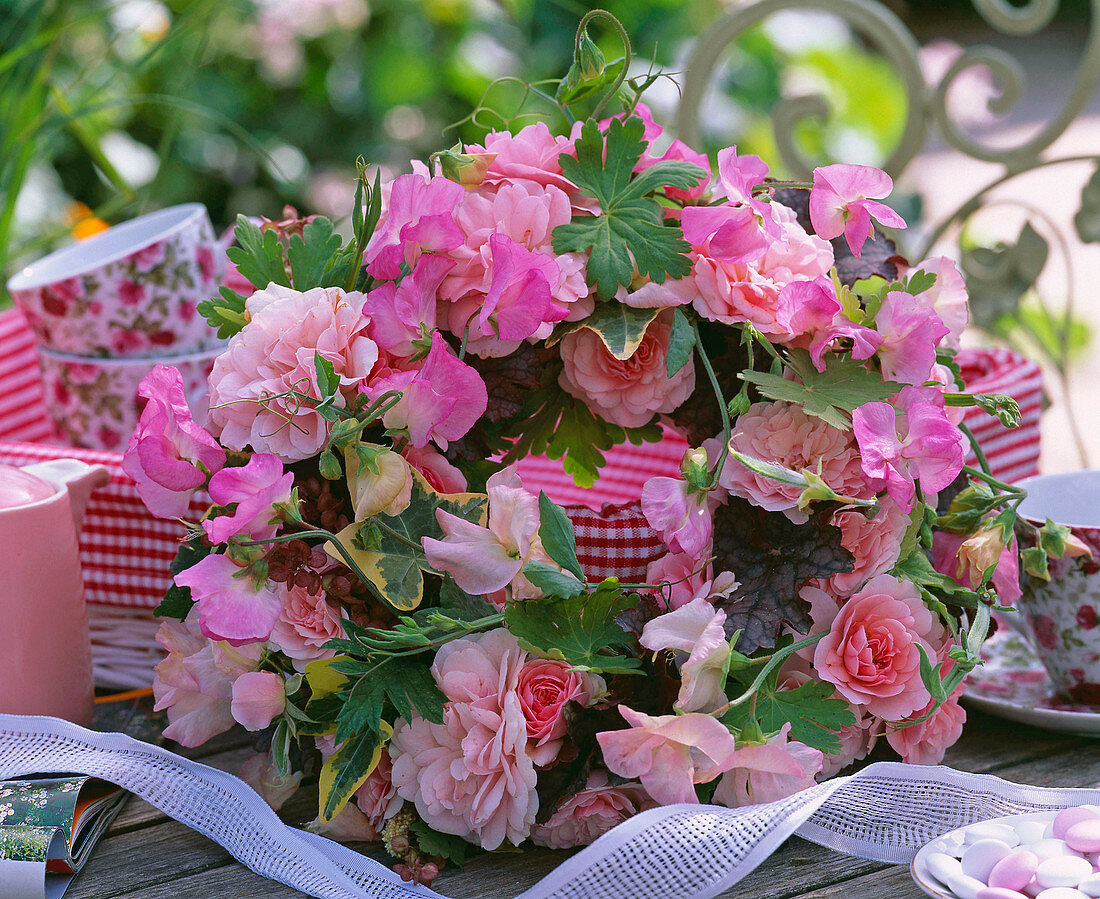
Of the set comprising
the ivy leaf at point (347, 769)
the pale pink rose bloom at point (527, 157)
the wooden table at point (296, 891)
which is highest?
the pale pink rose bloom at point (527, 157)

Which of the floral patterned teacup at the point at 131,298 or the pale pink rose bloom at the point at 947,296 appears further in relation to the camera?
the floral patterned teacup at the point at 131,298

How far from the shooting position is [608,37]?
238 cm

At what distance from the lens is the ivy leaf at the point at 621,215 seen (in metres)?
0.57

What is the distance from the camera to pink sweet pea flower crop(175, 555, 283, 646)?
1.70 ft

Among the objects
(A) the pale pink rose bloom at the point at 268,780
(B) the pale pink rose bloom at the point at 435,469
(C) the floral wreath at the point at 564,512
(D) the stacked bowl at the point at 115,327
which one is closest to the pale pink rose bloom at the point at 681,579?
Result: (C) the floral wreath at the point at 564,512

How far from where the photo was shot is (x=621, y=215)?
59cm

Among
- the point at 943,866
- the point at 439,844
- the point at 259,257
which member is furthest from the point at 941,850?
the point at 259,257

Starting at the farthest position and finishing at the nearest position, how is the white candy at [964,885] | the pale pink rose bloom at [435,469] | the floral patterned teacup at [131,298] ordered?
the floral patterned teacup at [131,298] → the pale pink rose bloom at [435,469] → the white candy at [964,885]

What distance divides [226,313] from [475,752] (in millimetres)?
259

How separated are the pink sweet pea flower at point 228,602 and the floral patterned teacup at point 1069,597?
445 mm

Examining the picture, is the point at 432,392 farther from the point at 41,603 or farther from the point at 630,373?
the point at 41,603

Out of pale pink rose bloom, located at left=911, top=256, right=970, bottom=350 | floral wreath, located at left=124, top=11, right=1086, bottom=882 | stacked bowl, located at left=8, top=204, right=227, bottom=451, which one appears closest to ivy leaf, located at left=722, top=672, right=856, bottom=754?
floral wreath, located at left=124, top=11, right=1086, bottom=882

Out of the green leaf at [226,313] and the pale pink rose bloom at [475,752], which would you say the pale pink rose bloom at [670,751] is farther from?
the green leaf at [226,313]

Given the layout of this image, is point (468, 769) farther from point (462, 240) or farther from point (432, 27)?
point (432, 27)
